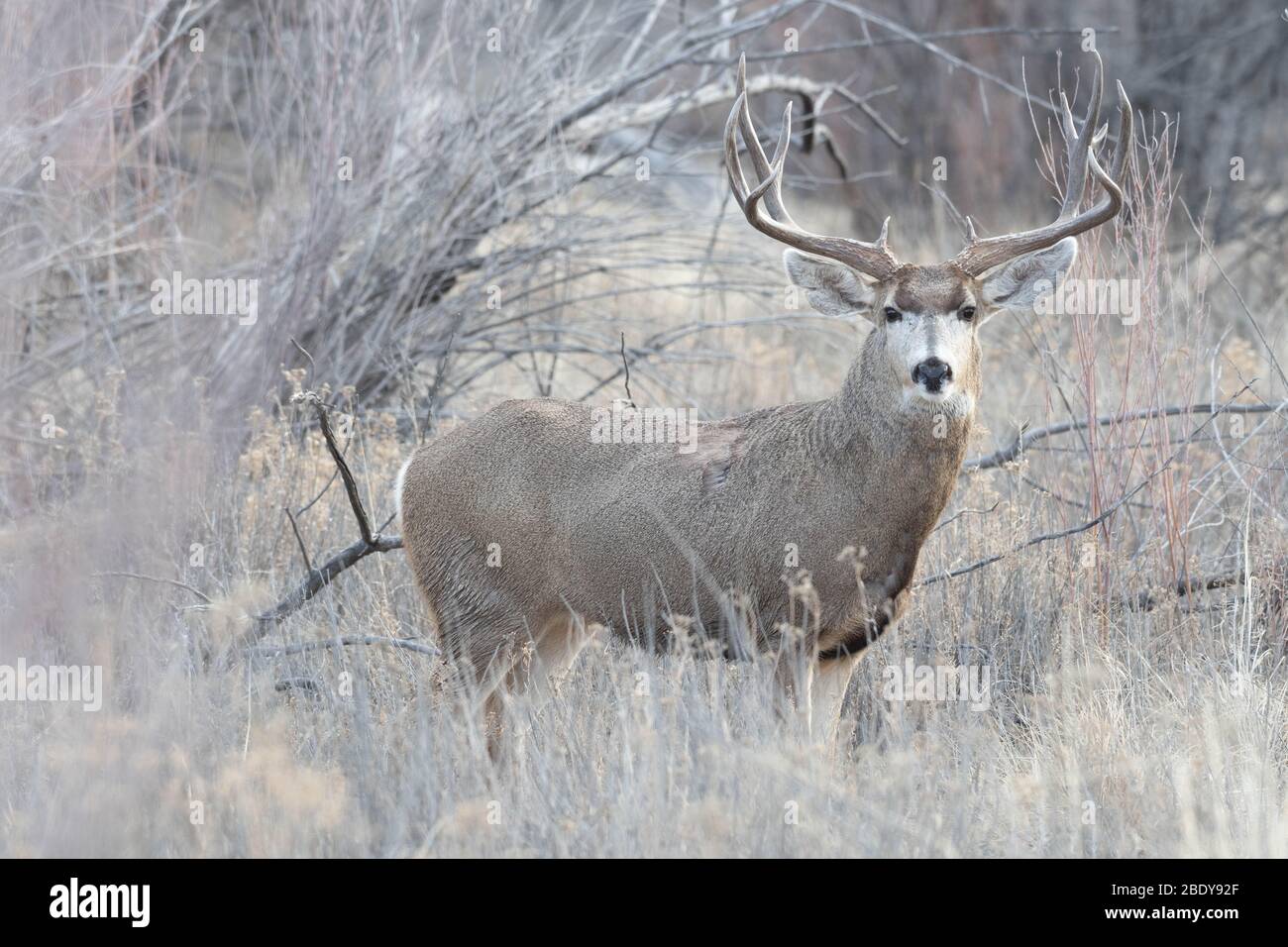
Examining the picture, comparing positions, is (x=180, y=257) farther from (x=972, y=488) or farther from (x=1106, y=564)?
(x=1106, y=564)

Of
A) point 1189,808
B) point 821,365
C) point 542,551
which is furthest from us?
point 821,365

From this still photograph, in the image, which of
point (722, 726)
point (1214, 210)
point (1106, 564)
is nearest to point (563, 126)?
point (1106, 564)

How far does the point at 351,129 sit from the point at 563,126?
124 cm

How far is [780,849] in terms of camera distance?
3.97m

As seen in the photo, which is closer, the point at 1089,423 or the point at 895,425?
the point at 895,425

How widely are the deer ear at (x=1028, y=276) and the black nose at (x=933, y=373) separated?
0.57m

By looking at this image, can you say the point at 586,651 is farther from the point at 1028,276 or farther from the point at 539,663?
the point at 1028,276

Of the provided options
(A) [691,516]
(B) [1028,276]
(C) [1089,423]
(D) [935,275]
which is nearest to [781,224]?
(D) [935,275]

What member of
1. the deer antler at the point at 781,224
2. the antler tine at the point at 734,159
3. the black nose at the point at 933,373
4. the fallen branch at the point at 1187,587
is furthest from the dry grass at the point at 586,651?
the antler tine at the point at 734,159

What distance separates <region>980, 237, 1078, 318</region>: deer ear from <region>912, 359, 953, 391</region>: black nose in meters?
0.57

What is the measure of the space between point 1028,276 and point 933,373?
2.42 feet

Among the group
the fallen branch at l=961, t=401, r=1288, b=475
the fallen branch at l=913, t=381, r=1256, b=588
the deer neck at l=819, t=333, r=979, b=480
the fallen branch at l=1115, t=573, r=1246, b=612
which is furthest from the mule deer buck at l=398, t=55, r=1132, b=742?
the fallen branch at l=1115, t=573, r=1246, b=612

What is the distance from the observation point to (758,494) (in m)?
5.16

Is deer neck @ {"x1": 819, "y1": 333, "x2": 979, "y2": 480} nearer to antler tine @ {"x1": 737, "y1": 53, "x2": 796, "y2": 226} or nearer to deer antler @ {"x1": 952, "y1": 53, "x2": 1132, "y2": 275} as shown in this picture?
deer antler @ {"x1": 952, "y1": 53, "x2": 1132, "y2": 275}
